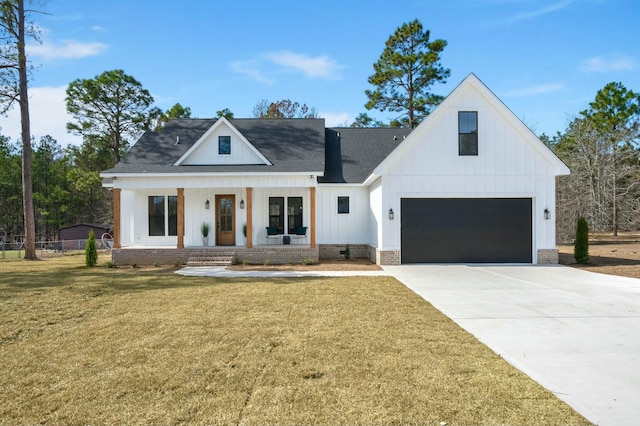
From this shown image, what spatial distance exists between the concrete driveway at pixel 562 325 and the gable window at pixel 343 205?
5.91m

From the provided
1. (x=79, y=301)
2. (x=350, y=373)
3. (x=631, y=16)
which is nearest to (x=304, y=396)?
(x=350, y=373)

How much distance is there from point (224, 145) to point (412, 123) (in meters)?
18.4

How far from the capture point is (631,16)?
47.0 ft

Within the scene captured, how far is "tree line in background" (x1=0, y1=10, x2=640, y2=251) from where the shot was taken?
27625 millimetres

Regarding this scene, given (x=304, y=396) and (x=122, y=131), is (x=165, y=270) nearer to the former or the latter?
(x=304, y=396)

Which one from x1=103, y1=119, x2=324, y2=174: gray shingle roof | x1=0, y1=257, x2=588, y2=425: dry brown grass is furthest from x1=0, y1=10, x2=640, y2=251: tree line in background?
x1=0, y1=257, x2=588, y2=425: dry brown grass

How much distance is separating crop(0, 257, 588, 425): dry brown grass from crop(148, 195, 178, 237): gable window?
962cm

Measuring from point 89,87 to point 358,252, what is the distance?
1115 inches

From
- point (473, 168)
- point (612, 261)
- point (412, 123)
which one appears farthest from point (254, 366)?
point (412, 123)

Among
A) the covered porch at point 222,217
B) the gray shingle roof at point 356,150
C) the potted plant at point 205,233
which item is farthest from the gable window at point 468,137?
the potted plant at point 205,233

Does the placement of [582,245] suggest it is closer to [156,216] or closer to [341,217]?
[341,217]

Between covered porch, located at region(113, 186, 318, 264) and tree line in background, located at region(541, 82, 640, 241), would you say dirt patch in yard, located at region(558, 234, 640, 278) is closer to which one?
tree line in background, located at region(541, 82, 640, 241)

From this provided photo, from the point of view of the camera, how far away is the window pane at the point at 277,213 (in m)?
18.2

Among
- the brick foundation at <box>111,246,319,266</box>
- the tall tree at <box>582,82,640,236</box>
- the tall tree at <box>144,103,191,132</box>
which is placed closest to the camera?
the brick foundation at <box>111,246,319,266</box>
